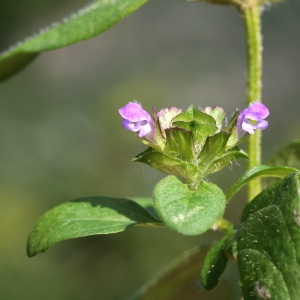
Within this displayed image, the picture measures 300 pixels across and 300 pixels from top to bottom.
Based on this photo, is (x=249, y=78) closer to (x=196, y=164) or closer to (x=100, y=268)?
(x=196, y=164)

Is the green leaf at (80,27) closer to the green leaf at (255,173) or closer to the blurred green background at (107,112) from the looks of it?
the green leaf at (255,173)

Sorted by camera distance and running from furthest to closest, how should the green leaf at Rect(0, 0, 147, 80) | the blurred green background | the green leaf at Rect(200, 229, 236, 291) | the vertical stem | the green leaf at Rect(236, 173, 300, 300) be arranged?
the blurred green background → the vertical stem → the green leaf at Rect(0, 0, 147, 80) → the green leaf at Rect(200, 229, 236, 291) → the green leaf at Rect(236, 173, 300, 300)

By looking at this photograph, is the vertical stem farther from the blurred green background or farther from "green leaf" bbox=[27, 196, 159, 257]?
the blurred green background

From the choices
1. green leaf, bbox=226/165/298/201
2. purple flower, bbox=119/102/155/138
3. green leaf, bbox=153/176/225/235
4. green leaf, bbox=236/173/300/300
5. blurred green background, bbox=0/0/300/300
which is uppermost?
blurred green background, bbox=0/0/300/300

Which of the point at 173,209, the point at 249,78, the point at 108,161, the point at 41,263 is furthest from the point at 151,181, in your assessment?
the point at 173,209

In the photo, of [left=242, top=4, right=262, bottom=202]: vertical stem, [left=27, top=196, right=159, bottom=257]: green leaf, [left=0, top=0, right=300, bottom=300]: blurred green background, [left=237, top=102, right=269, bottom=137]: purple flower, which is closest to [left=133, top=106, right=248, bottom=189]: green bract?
[left=237, top=102, right=269, bottom=137]: purple flower

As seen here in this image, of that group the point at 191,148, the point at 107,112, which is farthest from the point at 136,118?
the point at 107,112

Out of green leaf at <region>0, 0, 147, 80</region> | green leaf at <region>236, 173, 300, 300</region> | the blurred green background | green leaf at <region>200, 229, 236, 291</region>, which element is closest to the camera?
green leaf at <region>236, 173, 300, 300</region>

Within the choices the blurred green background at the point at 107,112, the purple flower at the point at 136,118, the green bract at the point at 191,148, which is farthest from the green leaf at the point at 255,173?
the blurred green background at the point at 107,112

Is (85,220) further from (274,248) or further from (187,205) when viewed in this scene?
(274,248)
